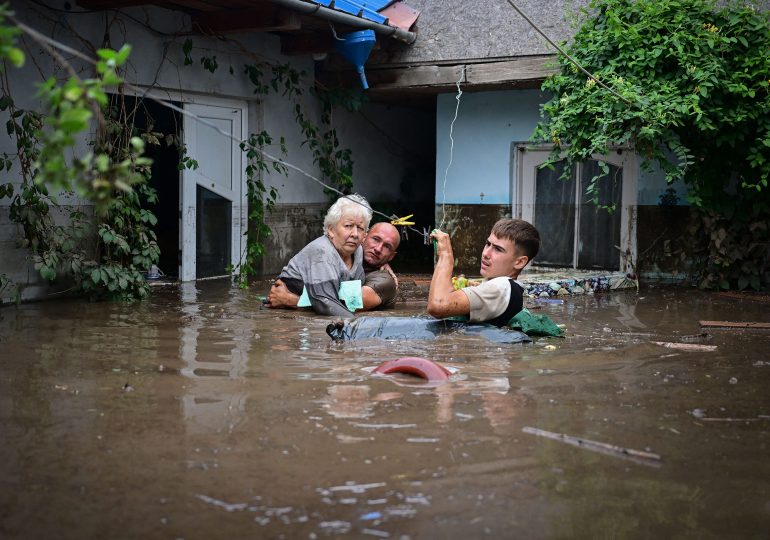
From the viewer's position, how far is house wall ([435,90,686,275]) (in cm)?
1241

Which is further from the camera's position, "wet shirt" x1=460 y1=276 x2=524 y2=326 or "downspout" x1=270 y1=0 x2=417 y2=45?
"downspout" x1=270 y1=0 x2=417 y2=45

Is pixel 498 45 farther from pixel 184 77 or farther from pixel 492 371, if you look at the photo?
pixel 492 371

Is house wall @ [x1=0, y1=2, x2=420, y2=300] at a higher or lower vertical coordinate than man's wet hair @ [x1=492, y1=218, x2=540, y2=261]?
higher

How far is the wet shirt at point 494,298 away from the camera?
6.52 metres

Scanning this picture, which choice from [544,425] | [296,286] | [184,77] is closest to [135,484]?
[544,425]

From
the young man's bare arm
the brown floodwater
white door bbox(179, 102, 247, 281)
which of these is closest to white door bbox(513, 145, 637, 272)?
white door bbox(179, 102, 247, 281)

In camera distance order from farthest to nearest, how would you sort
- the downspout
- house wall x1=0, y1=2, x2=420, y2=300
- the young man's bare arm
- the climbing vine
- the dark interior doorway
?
the dark interior doorway < the downspout < house wall x1=0, y1=2, x2=420, y2=300 < the climbing vine < the young man's bare arm

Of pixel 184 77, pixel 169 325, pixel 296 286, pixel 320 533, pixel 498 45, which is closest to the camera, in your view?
pixel 320 533

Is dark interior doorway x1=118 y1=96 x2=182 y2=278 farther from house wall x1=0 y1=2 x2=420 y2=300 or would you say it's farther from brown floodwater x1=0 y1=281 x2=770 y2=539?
brown floodwater x1=0 y1=281 x2=770 y2=539

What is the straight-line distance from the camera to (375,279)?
8625mm

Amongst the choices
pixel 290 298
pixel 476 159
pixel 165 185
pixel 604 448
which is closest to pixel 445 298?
pixel 604 448

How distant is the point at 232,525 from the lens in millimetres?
3400

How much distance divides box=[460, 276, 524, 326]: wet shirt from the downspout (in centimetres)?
455

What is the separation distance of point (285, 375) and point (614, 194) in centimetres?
724
